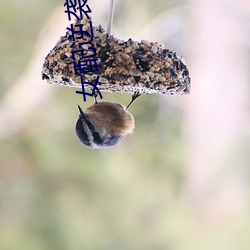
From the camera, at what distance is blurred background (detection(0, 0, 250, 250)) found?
9.41 feet

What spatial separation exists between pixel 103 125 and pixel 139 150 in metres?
2.04

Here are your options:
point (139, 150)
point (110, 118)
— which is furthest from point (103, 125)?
point (139, 150)

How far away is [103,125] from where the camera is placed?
119 centimetres

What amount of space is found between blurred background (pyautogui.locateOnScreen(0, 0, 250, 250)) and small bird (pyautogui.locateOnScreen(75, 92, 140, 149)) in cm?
158

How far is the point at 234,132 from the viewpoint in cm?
303

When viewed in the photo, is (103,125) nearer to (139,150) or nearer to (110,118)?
(110,118)

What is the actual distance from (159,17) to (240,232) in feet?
4.81

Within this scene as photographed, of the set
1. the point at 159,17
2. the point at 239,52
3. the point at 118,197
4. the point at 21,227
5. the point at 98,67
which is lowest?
the point at 98,67

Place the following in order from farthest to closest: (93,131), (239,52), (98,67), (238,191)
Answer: (238,191), (239,52), (93,131), (98,67)

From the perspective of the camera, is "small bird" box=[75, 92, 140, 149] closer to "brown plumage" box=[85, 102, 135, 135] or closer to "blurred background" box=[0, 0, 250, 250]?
"brown plumage" box=[85, 102, 135, 135]

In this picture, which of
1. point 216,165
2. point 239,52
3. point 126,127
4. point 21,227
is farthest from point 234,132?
point 126,127

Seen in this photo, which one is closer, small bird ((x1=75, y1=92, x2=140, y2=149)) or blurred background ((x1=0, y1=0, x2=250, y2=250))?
small bird ((x1=75, y1=92, x2=140, y2=149))

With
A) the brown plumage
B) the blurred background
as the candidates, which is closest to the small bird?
the brown plumage

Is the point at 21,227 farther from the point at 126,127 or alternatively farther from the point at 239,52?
the point at 126,127
